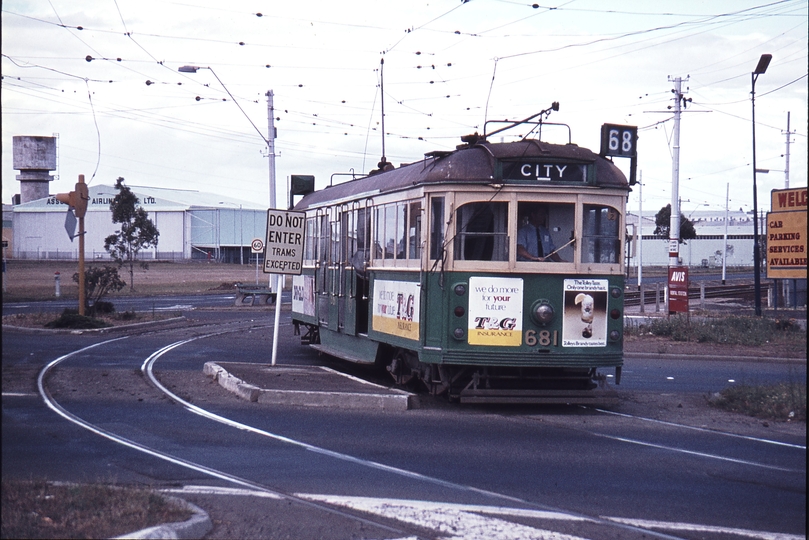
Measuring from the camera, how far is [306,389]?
12273 mm

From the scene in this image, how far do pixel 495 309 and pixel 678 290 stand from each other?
15.0 metres

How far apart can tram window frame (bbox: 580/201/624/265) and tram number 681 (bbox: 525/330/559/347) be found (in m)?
1.10

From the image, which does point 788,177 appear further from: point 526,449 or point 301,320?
point 526,449

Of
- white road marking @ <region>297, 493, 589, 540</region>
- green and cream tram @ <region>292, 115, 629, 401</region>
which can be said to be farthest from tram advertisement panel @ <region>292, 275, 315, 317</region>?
white road marking @ <region>297, 493, 589, 540</region>

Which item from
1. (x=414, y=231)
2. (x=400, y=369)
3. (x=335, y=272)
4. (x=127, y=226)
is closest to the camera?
(x=414, y=231)

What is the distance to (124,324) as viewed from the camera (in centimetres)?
2475

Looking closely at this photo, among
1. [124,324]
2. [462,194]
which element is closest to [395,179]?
[462,194]

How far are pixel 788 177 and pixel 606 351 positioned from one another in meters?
47.0

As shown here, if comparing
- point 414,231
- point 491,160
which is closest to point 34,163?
point 414,231

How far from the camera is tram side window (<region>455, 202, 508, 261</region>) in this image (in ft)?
37.4

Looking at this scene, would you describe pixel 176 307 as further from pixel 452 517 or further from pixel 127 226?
pixel 452 517

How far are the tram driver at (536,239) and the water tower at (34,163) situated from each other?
254 ft

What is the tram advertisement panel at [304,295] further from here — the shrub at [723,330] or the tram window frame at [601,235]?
the shrub at [723,330]

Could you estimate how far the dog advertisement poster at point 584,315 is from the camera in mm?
11336
